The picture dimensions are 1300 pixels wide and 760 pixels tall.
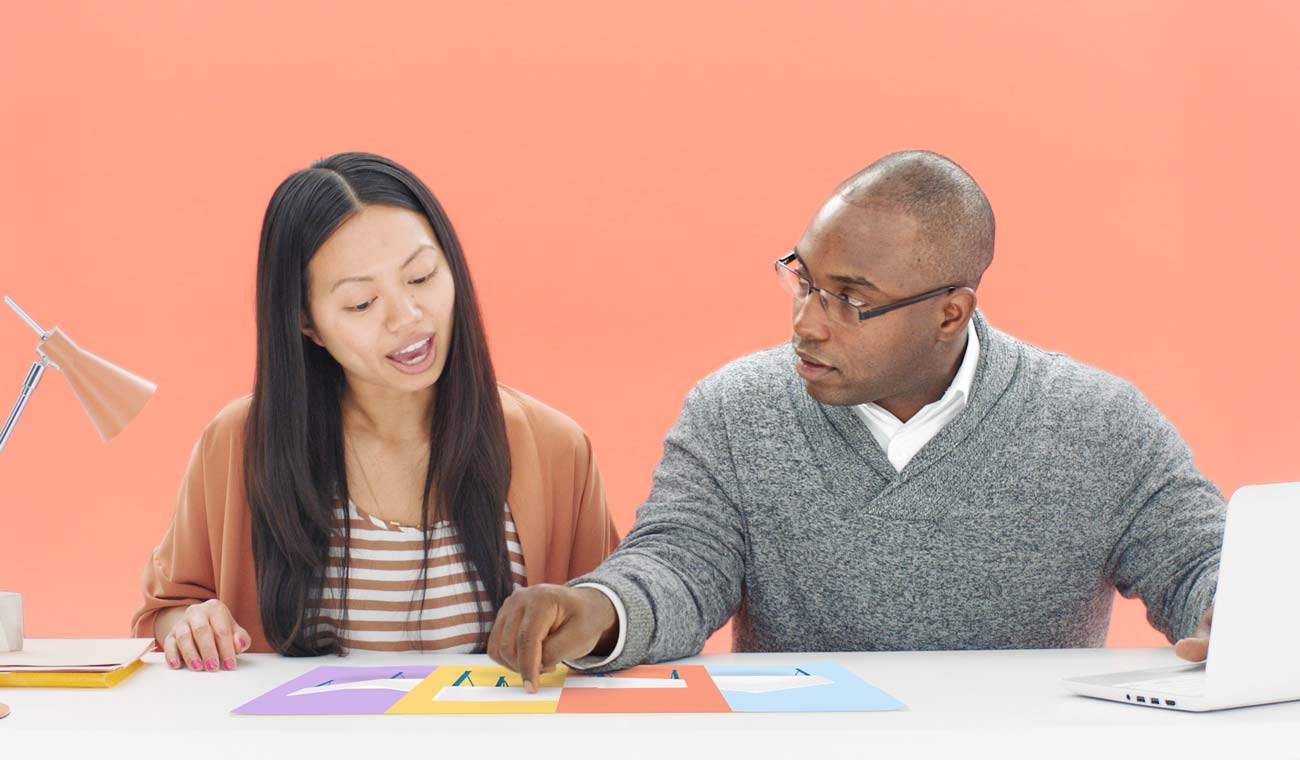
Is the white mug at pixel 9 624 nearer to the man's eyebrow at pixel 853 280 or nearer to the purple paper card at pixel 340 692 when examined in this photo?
the purple paper card at pixel 340 692

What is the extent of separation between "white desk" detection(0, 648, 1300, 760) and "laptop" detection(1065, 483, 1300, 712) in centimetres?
2

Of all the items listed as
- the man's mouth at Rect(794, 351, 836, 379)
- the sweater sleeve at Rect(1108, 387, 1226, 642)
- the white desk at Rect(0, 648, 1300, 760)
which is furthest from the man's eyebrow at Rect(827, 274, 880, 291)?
the white desk at Rect(0, 648, 1300, 760)

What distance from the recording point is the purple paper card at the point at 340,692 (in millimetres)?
1143

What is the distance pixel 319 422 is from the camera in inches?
71.1

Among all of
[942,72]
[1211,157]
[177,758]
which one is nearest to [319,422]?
[177,758]

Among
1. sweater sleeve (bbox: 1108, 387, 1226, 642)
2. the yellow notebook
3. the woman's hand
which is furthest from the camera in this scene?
sweater sleeve (bbox: 1108, 387, 1226, 642)

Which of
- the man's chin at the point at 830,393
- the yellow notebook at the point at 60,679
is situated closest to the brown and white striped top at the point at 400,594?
the yellow notebook at the point at 60,679

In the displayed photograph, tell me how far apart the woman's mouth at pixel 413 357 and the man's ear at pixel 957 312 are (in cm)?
71

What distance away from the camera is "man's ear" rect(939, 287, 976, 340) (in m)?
1.71

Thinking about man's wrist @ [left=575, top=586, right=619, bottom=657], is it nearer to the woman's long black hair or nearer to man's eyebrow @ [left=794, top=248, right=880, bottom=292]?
the woman's long black hair

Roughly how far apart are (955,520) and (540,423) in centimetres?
63

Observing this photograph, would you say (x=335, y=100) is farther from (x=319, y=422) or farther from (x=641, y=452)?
(x=319, y=422)

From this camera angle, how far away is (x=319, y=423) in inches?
71.1

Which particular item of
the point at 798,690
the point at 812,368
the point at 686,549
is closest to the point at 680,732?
the point at 798,690
